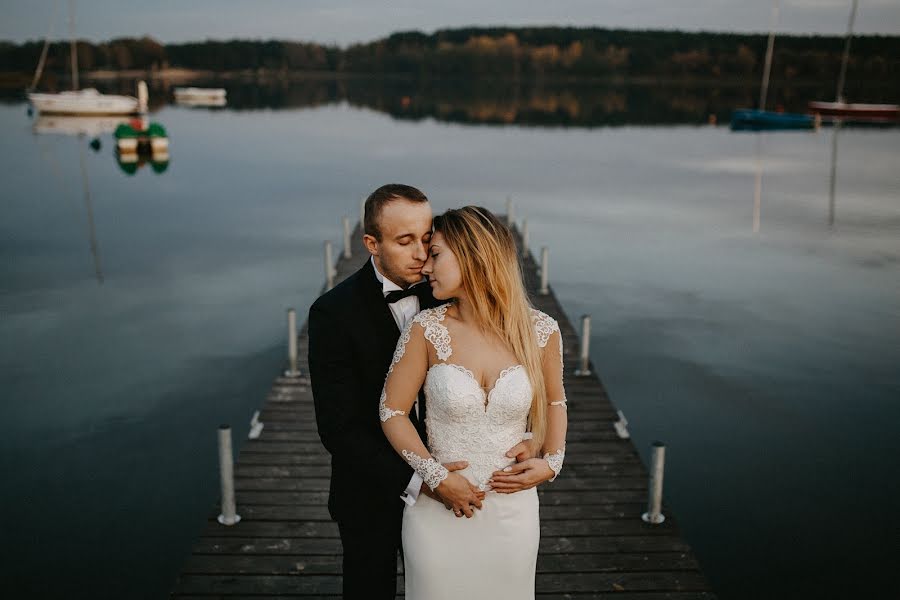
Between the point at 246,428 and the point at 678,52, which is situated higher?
the point at 678,52

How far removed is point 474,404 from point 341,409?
0.54 metres

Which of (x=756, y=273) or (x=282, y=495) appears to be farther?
(x=756, y=273)

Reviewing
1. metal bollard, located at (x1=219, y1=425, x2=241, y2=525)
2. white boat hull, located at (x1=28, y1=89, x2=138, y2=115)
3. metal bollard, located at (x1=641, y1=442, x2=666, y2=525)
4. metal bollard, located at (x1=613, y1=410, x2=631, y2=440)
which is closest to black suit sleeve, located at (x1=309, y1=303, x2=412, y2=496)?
metal bollard, located at (x1=219, y1=425, x2=241, y2=525)

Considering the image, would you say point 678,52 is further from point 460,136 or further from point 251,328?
point 251,328

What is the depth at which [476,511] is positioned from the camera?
295 centimetres

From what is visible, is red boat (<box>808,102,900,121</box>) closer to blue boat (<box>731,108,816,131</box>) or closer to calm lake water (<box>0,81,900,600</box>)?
blue boat (<box>731,108,816,131</box>)

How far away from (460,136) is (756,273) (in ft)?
133

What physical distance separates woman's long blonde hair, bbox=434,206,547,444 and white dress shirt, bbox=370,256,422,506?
1.19ft

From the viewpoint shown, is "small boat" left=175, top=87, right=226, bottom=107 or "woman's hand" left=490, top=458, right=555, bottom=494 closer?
"woman's hand" left=490, top=458, right=555, bottom=494

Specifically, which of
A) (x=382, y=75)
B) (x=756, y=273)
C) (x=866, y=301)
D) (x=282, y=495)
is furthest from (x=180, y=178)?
(x=382, y=75)

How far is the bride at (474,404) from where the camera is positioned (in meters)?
2.67

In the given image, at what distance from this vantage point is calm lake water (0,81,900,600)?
25.1 ft

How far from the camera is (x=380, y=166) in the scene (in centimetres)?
4125

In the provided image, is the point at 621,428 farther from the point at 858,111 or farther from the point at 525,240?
the point at 858,111
